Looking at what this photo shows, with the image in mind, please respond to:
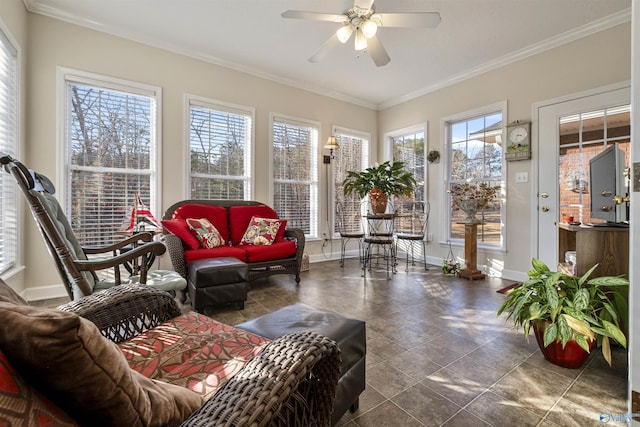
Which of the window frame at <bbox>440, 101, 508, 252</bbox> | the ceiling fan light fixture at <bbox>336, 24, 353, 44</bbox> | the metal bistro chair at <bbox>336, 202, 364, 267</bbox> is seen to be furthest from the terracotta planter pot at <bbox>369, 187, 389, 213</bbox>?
the ceiling fan light fixture at <bbox>336, 24, 353, 44</bbox>

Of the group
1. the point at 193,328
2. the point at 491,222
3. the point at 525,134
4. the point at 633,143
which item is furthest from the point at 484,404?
the point at 525,134

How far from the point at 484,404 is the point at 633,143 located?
1.36 m

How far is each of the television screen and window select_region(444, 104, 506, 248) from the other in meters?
1.71

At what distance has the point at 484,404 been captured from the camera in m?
1.46

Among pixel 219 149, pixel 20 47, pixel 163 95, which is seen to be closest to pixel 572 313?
pixel 219 149

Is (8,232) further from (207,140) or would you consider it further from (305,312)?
(305,312)

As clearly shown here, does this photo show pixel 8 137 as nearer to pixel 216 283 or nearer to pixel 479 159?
pixel 216 283

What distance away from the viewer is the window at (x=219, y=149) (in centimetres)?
393

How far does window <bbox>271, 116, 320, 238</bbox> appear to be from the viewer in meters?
4.65

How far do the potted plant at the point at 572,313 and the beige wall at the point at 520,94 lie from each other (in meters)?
2.08

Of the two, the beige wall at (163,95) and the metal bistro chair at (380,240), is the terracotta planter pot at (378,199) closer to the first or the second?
the metal bistro chair at (380,240)

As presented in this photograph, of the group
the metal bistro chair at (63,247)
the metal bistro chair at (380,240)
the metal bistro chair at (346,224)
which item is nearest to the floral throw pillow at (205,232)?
the metal bistro chair at (63,247)

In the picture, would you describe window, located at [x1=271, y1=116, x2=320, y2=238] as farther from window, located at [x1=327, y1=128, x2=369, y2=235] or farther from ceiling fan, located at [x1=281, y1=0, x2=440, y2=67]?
ceiling fan, located at [x1=281, y1=0, x2=440, y2=67]

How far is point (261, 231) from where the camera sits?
3697 millimetres
